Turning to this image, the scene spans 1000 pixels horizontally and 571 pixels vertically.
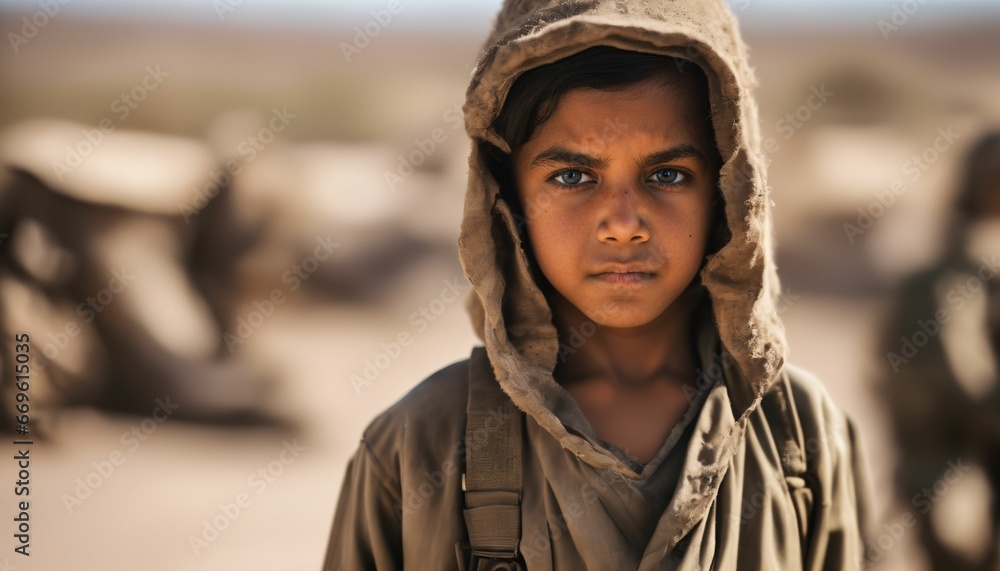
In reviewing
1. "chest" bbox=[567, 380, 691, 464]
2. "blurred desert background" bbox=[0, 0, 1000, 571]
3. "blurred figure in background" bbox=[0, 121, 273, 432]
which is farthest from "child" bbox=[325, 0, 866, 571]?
"blurred figure in background" bbox=[0, 121, 273, 432]

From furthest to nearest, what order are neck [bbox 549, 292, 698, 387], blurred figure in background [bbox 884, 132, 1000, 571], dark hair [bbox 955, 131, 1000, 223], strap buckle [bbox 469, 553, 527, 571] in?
dark hair [bbox 955, 131, 1000, 223] < blurred figure in background [bbox 884, 132, 1000, 571] < neck [bbox 549, 292, 698, 387] < strap buckle [bbox 469, 553, 527, 571]

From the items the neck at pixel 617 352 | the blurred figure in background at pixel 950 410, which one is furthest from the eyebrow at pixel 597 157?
the blurred figure in background at pixel 950 410

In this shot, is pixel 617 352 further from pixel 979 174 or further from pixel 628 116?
pixel 979 174

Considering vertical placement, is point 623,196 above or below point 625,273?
above

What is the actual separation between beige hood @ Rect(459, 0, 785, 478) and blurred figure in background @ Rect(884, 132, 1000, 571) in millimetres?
2464

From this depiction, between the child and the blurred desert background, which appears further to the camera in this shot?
the blurred desert background

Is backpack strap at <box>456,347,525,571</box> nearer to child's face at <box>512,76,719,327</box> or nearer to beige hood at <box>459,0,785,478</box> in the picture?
beige hood at <box>459,0,785,478</box>

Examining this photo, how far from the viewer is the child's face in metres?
1.73

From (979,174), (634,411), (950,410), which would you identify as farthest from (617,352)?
(979,174)

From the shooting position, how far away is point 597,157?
173 cm

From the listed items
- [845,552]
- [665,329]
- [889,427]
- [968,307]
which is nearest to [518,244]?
[665,329]

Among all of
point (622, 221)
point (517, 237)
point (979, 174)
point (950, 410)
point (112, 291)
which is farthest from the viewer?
point (112, 291)

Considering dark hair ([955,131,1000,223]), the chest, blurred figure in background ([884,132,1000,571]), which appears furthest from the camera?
dark hair ([955,131,1000,223])

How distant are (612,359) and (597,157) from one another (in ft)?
1.49
